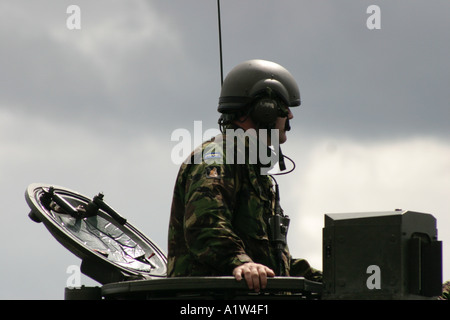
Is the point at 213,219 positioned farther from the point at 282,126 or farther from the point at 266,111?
the point at 282,126

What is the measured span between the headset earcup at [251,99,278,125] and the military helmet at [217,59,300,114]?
5.5 inches

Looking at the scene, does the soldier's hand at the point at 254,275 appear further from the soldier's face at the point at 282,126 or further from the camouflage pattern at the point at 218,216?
the soldier's face at the point at 282,126

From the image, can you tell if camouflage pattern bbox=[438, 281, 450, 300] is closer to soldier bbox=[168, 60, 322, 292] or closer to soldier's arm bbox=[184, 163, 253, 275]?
soldier bbox=[168, 60, 322, 292]

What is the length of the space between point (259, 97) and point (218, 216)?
1.45 m

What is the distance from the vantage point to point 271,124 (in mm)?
8008

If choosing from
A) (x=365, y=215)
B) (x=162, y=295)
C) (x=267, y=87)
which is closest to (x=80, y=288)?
(x=162, y=295)

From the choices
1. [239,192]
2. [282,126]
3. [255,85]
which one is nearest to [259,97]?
[255,85]

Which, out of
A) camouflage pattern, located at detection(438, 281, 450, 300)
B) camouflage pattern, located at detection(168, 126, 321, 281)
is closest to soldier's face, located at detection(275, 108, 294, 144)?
camouflage pattern, located at detection(168, 126, 321, 281)

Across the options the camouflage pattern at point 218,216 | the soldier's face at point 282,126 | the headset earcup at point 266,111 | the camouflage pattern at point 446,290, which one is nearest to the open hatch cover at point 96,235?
the camouflage pattern at point 218,216

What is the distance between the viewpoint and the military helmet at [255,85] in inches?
318

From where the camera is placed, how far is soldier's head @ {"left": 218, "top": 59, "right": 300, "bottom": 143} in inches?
315

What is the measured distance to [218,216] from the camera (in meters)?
7.07
